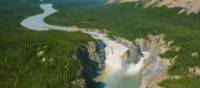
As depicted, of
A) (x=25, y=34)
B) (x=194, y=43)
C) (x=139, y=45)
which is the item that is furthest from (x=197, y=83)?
(x=25, y=34)

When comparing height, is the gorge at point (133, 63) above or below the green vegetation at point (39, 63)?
below

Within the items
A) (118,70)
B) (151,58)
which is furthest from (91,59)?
(151,58)

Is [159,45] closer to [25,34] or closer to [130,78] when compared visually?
[130,78]

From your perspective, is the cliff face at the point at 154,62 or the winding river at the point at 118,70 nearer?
the cliff face at the point at 154,62

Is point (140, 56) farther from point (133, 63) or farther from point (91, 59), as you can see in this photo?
point (91, 59)

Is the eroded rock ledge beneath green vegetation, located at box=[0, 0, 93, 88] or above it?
beneath

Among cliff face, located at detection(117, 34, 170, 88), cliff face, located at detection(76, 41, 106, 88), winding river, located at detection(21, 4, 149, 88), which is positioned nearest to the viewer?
cliff face, located at detection(117, 34, 170, 88)

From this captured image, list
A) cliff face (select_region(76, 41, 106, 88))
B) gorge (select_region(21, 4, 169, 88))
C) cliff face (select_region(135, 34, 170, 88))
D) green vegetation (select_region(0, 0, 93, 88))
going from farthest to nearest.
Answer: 1. cliff face (select_region(76, 41, 106, 88))
2. gorge (select_region(21, 4, 169, 88))
3. cliff face (select_region(135, 34, 170, 88))
4. green vegetation (select_region(0, 0, 93, 88))

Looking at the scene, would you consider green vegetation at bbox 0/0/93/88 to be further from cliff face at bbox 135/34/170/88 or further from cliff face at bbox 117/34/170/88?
cliff face at bbox 135/34/170/88

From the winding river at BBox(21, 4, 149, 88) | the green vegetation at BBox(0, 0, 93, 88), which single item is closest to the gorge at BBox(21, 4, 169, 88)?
the winding river at BBox(21, 4, 149, 88)

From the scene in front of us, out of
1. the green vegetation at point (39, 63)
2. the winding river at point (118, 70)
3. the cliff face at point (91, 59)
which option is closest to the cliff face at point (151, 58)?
the winding river at point (118, 70)

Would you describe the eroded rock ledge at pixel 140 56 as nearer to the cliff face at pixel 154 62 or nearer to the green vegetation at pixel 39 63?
the cliff face at pixel 154 62

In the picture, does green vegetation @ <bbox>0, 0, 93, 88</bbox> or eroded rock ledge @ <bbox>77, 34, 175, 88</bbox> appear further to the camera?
eroded rock ledge @ <bbox>77, 34, 175, 88</bbox>
